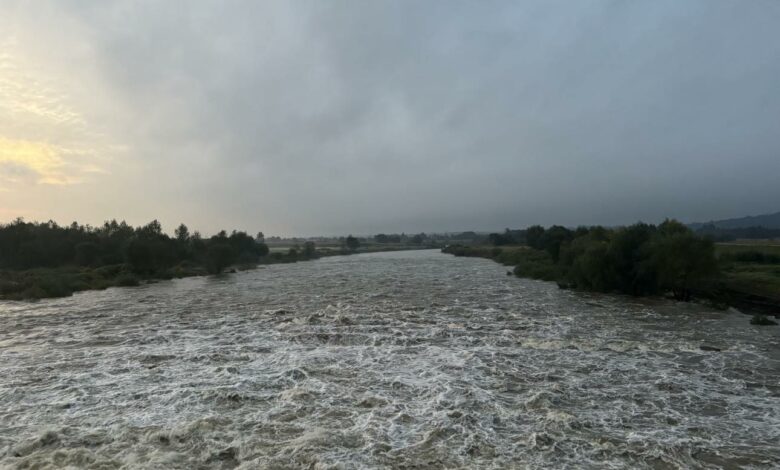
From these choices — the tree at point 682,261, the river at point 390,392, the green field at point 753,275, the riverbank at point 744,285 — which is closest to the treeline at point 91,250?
the river at point 390,392

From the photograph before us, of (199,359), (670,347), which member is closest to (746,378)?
(670,347)

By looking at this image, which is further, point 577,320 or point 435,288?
point 435,288

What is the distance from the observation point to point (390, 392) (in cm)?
1449

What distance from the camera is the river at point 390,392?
10258 millimetres

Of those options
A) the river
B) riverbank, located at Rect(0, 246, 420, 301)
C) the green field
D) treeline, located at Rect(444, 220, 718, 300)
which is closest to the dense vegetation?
riverbank, located at Rect(0, 246, 420, 301)

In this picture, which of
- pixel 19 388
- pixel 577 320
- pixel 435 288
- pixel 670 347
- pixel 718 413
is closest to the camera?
pixel 718 413

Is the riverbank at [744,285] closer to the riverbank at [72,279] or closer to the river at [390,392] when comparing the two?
the river at [390,392]

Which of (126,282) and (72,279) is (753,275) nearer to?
(126,282)

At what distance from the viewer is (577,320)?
2812 centimetres

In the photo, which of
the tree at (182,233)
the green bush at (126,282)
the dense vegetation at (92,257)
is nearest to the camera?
the dense vegetation at (92,257)

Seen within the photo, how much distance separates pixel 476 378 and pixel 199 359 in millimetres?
11537

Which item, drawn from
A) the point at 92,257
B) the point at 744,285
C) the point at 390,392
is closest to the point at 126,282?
the point at 92,257

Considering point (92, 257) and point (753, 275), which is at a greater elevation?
point (92, 257)

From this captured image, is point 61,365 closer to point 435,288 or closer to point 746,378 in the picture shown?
point 746,378
